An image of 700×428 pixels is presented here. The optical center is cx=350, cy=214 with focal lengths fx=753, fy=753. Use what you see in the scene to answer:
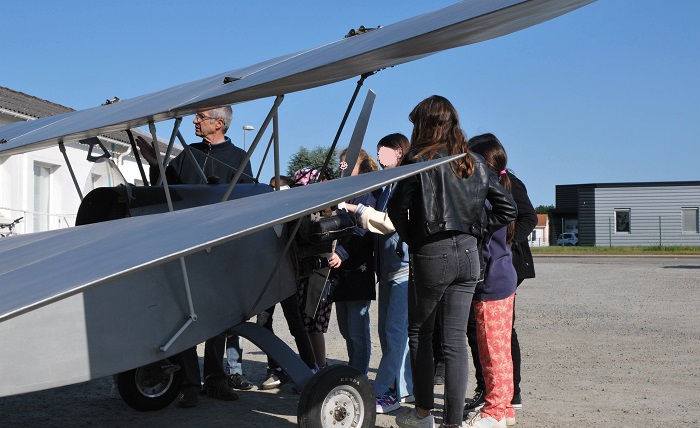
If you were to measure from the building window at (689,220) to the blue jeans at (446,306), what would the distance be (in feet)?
155

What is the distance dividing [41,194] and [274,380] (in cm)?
1395

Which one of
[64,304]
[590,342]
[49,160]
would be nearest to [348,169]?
[64,304]

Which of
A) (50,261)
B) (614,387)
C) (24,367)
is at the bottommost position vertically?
(614,387)

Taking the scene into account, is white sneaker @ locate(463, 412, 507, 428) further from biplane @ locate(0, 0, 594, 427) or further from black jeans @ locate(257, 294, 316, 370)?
black jeans @ locate(257, 294, 316, 370)

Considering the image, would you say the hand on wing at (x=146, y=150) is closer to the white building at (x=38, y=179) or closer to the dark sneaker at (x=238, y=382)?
the dark sneaker at (x=238, y=382)

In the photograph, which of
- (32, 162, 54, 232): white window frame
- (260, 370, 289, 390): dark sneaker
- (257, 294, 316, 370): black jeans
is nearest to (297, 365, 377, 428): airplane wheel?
(257, 294, 316, 370): black jeans

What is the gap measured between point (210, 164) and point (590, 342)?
15.3ft

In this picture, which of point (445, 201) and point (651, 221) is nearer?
point (445, 201)

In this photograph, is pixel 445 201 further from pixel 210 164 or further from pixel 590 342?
pixel 590 342

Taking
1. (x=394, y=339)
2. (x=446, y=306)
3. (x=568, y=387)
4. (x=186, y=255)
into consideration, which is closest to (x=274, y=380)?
(x=394, y=339)

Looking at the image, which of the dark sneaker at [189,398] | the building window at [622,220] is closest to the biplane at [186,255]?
the dark sneaker at [189,398]

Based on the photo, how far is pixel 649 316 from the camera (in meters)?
Answer: 10.1

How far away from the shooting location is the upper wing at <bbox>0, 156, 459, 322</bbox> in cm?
205

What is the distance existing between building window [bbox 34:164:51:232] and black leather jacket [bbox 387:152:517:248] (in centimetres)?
1569
